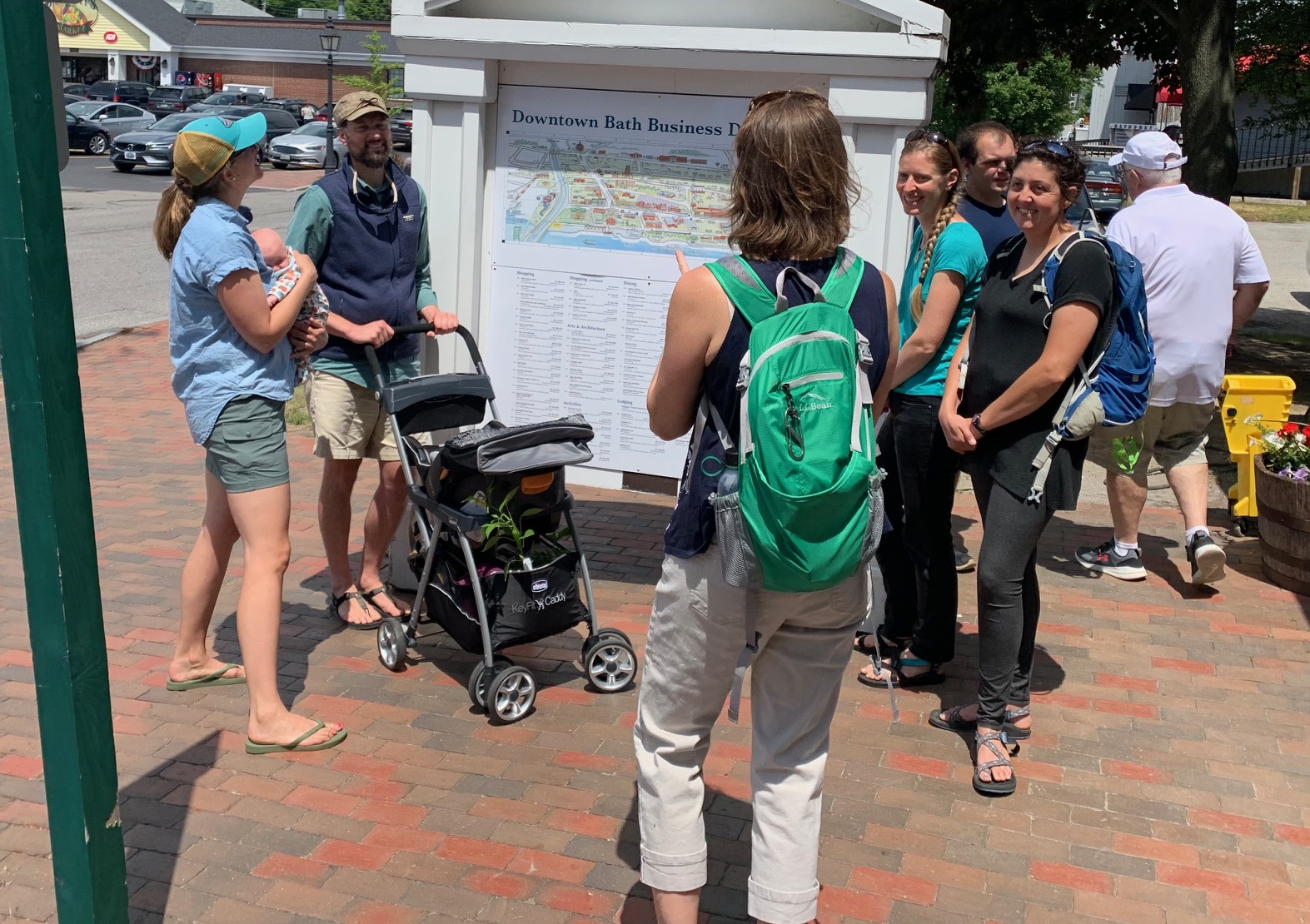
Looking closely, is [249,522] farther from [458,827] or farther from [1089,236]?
[1089,236]

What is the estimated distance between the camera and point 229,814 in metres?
3.71

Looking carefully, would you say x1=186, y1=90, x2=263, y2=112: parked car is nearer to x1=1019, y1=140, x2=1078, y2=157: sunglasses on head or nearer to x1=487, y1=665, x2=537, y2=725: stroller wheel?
x1=487, y1=665, x2=537, y2=725: stroller wheel

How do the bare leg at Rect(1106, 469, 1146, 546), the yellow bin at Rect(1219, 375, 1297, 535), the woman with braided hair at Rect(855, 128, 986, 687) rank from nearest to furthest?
the woman with braided hair at Rect(855, 128, 986, 687) → the bare leg at Rect(1106, 469, 1146, 546) → the yellow bin at Rect(1219, 375, 1297, 535)

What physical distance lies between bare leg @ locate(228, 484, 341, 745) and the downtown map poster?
64.0 inches

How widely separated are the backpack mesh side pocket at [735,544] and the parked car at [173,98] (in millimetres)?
46584

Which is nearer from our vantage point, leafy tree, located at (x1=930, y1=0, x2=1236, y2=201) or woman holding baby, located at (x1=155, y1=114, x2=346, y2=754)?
woman holding baby, located at (x1=155, y1=114, x2=346, y2=754)

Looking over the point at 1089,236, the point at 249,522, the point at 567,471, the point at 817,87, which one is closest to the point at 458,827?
the point at 249,522

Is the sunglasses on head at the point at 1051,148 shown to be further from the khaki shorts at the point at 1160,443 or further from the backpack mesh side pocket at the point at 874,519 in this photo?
the khaki shorts at the point at 1160,443

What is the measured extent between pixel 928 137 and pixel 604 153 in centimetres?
141

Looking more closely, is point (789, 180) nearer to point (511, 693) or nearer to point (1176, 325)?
point (511, 693)

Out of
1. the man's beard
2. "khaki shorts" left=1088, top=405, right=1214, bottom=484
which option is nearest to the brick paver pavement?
"khaki shorts" left=1088, top=405, right=1214, bottom=484

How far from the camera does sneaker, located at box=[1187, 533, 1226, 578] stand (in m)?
5.69

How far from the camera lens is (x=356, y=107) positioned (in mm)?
4801

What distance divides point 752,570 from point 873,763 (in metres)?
1.76
